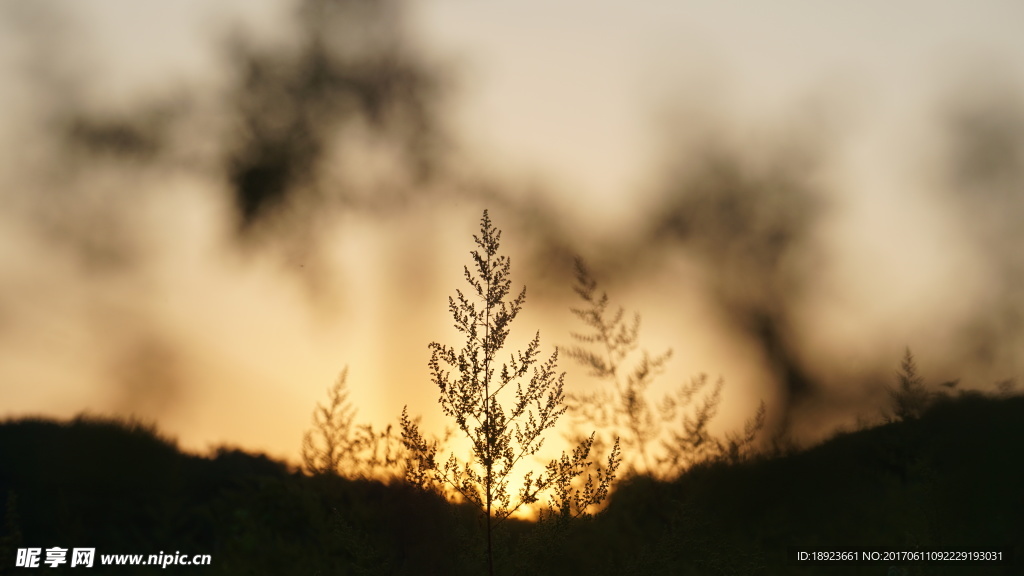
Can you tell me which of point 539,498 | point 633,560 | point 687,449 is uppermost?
point 687,449

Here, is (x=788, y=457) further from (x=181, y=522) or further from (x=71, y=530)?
(x=71, y=530)

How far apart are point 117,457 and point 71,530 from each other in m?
0.68

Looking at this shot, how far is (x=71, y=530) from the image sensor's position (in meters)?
6.32

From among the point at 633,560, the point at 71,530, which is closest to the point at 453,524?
the point at 633,560

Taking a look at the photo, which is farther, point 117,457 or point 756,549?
point 117,457

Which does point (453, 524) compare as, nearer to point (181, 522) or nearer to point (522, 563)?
point (522, 563)

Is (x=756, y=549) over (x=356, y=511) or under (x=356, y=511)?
under

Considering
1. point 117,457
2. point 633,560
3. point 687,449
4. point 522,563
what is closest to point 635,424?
point 687,449

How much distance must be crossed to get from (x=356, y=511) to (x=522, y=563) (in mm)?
1549

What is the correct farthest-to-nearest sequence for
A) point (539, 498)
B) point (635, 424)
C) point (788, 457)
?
1. point (635, 424)
2. point (788, 457)
3. point (539, 498)

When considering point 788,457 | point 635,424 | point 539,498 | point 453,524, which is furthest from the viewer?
point 635,424

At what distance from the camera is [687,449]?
21.1 ft

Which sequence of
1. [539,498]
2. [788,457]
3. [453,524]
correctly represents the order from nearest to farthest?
[539,498]
[453,524]
[788,457]

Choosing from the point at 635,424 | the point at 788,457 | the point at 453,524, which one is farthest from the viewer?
the point at 635,424
